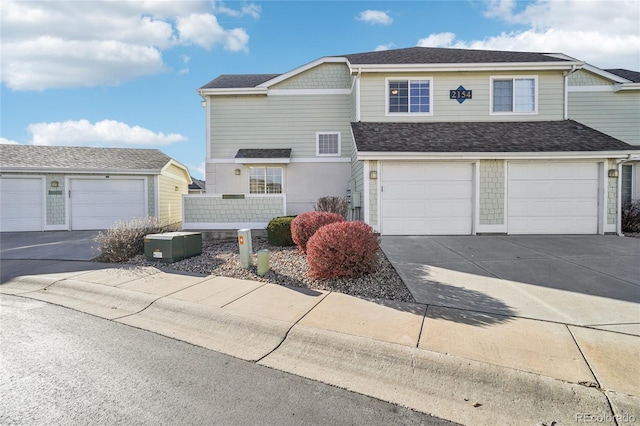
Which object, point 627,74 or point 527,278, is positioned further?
point 627,74

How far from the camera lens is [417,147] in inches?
431

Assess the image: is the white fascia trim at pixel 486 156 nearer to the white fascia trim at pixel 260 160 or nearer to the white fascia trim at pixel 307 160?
the white fascia trim at pixel 307 160

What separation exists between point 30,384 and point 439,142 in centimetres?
1132

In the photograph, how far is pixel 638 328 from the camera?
4.24 m

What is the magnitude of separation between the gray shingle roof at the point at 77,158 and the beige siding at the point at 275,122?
3.83 meters

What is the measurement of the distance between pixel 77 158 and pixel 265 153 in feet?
31.2

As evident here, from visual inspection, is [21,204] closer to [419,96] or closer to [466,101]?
[419,96]

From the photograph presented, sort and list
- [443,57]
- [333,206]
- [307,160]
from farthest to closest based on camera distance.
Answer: [307,160]
[443,57]
[333,206]

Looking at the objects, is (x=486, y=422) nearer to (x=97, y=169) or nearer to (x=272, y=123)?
(x=272, y=123)

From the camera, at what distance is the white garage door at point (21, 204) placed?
1490cm

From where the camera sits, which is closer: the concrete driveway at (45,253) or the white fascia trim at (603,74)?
the concrete driveway at (45,253)

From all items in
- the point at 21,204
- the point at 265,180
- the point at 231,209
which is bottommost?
the point at 231,209

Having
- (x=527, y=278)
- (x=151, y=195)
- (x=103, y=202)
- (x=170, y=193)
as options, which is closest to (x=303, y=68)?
(x=151, y=195)

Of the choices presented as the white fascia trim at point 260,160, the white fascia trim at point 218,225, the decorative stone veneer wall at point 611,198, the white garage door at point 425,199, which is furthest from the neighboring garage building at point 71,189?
the decorative stone veneer wall at point 611,198
